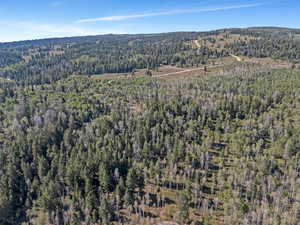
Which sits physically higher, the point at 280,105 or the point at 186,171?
the point at 280,105

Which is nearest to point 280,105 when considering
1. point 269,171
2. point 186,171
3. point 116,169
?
point 269,171

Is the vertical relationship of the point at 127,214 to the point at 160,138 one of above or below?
below

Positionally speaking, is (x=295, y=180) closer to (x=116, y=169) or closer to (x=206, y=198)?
(x=206, y=198)

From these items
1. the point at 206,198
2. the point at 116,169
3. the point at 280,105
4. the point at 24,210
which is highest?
the point at 280,105

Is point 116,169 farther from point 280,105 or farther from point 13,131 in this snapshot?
point 280,105

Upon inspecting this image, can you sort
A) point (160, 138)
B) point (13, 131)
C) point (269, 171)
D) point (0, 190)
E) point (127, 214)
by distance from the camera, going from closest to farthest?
point (127, 214)
point (0, 190)
point (269, 171)
point (160, 138)
point (13, 131)

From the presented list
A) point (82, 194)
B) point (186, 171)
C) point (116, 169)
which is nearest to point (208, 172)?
point (186, 171)

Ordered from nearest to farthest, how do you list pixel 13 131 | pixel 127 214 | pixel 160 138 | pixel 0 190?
1. pixel 127 214
2. pixel 0 190
3. pixel 160 138
4. pixel 13 131

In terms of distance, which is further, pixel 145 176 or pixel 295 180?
pixel 145 176

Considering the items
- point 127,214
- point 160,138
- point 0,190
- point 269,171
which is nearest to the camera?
point 127,214
